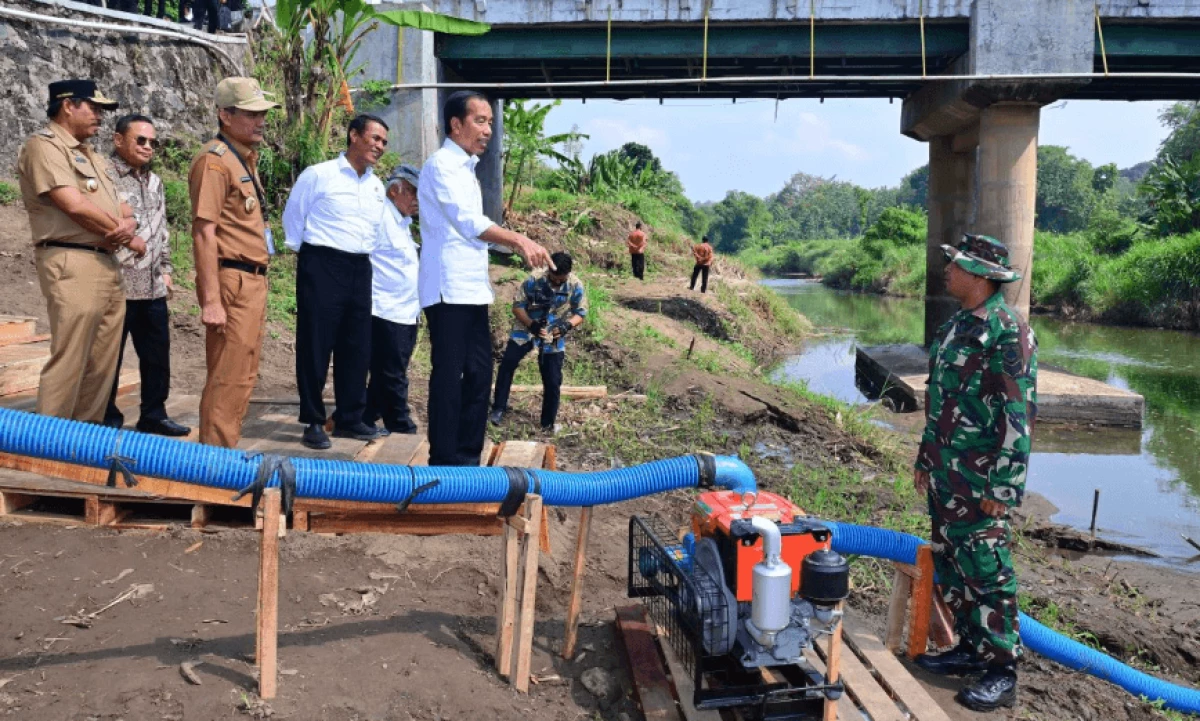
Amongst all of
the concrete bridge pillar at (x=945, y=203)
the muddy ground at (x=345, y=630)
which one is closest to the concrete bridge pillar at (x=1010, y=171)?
the concrete bridge pillar at (x=945, y=203)

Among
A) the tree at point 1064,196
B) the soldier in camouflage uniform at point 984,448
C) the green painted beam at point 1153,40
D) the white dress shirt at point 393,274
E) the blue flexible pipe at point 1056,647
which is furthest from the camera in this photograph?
the tree at point 1064,196

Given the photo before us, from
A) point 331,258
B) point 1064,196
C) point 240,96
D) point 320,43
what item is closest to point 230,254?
point 331,258

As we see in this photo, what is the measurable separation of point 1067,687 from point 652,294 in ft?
42.3

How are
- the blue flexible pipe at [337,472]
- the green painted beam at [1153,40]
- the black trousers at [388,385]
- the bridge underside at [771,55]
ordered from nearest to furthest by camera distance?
the blue flexible pipe at [337,472], the black trousers at [388,385], the green painted beam at [1153,40], the bridge underside at [771,55]

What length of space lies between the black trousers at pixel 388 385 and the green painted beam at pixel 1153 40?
12.4m

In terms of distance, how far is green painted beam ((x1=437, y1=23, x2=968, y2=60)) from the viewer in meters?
13.4

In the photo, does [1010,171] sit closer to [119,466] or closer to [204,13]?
[204,13]

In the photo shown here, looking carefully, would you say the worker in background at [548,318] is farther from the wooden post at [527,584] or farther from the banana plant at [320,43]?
the banana plant at [320,43]

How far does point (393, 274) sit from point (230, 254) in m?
1.71

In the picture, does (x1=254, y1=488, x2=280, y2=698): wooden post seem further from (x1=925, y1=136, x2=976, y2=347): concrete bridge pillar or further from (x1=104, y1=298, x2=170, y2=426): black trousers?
(x1=925, y1=136, x2=976, y2=347): concrete bridge pillar

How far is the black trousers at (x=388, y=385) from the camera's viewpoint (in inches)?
211

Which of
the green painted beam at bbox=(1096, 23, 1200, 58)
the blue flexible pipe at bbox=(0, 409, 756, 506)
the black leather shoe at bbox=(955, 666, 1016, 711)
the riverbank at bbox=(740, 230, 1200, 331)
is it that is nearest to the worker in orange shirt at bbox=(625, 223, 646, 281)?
the green painted beam at bbox=(1096, 23, 1200, 58)

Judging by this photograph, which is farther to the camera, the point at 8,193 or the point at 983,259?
the point at 8,193

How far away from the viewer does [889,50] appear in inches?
530
